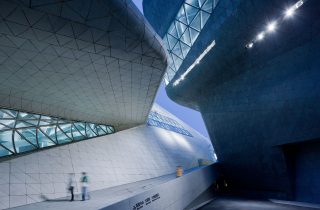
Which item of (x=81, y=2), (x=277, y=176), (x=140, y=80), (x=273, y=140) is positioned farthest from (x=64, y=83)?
(x=277, y=176)

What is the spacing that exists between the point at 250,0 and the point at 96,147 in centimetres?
1603

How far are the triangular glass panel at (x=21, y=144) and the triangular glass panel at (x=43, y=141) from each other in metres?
0.80

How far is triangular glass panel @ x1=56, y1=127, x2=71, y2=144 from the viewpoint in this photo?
16992 millimetres

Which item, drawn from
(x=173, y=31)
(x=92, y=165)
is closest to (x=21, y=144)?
(x=92, y=165)

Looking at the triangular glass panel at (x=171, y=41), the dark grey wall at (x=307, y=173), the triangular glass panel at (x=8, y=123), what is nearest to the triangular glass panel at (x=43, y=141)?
A: the triangular glass panel at (x=8, y=123)

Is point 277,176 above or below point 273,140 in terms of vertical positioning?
below

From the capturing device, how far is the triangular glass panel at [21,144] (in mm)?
13539

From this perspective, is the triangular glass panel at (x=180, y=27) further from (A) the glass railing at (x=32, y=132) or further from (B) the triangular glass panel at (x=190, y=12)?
(A) the glass railing at (x=32, y=132)

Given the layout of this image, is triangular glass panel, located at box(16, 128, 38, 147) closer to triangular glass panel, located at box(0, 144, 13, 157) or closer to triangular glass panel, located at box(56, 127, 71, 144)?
triangular glass panel, located at box(56, 127, 71, 144)

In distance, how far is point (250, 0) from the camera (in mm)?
16078

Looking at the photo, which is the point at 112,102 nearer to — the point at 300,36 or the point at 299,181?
the point at 300,36

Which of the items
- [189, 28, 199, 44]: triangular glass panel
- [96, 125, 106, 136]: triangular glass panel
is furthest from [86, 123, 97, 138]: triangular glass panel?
[189, 28, 199, 44]: triangular glass panel

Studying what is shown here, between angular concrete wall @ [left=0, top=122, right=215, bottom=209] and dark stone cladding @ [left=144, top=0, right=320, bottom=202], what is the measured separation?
7259 millimetres

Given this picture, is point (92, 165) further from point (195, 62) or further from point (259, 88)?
point (259, 88)
